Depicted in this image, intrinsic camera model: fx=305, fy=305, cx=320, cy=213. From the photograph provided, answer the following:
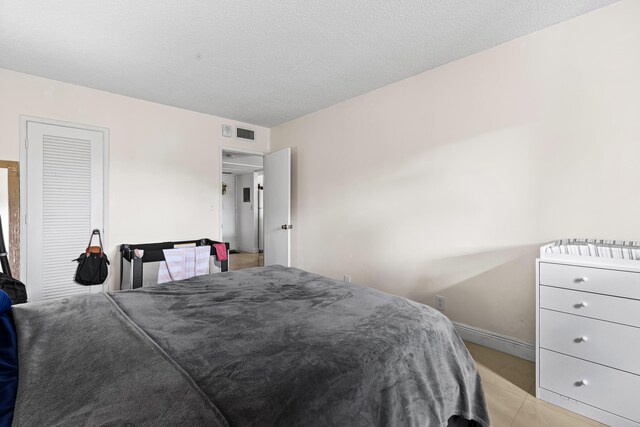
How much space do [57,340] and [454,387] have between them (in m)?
1.64

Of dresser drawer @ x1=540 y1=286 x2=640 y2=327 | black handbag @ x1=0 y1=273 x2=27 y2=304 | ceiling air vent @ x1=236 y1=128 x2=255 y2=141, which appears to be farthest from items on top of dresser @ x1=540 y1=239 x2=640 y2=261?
ceiling air vent @ x1=236 y1=128 x2=255 y2=141

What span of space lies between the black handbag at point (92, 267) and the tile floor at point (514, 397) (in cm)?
374

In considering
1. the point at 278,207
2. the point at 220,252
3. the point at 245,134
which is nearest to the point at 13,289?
the point at 220,252

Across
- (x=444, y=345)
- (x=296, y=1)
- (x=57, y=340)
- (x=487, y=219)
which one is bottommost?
(x=444, y=345)

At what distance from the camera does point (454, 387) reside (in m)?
1.36

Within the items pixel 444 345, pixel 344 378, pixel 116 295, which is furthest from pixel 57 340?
pixel 444 345

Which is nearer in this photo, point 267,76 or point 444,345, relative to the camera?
point 444,345

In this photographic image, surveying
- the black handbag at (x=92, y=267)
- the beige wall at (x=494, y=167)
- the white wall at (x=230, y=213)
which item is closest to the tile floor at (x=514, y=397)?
the beige wall at (x=494, y=167)

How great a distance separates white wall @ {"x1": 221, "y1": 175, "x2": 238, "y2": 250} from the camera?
26.8 ft

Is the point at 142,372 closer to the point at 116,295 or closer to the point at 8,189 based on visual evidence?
the point at 116,295

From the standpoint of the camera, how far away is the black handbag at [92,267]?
10.5ft

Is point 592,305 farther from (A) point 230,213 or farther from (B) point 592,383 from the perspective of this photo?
(A) point 230,213

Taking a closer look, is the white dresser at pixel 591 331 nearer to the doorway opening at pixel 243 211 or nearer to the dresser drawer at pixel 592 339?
the dresser drawer at pixel 592 339

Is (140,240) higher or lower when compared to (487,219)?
lower
